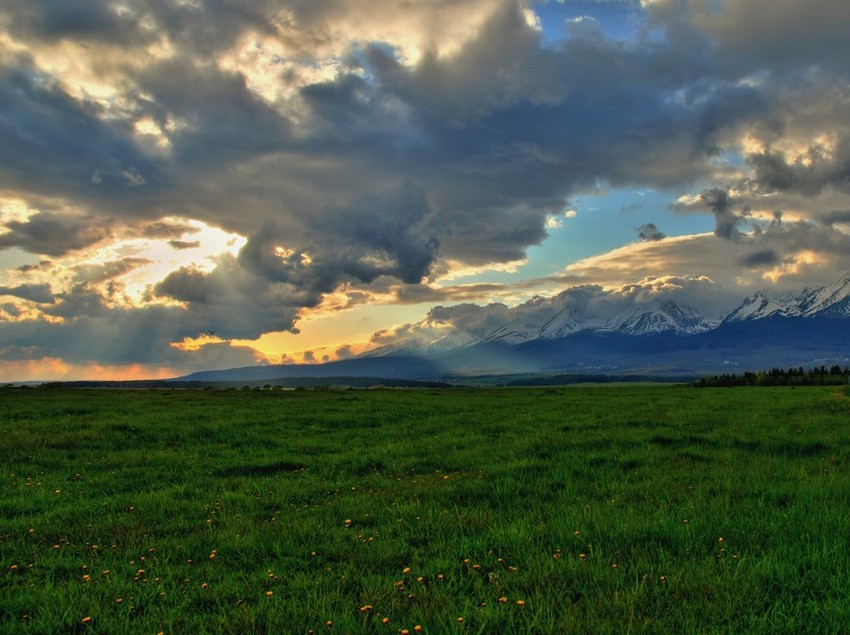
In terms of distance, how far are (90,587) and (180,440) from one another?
15.8m

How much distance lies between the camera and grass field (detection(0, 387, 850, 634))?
5520mm

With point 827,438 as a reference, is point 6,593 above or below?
A: above

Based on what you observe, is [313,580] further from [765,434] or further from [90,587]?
[765,434]

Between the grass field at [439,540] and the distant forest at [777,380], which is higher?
the grass field at [439,540]

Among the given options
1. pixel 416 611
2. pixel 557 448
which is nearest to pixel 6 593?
pixel 416 611

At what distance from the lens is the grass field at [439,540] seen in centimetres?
552

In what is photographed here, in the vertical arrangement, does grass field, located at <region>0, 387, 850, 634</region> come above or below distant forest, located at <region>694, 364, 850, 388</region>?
above

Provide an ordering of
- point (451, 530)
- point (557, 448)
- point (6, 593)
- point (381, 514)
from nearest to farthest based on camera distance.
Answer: point (6, 593)
point (451, 530)
point (381, 514)
point (557, 448)

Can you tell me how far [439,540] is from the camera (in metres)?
8.00

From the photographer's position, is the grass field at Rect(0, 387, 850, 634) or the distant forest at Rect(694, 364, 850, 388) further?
the distant forest at Rect(694, 364, 850, 388)

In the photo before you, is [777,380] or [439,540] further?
[777,380]

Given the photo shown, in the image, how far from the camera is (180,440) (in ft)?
69.6

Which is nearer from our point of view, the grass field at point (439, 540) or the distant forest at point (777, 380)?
the grass field at point (439, 540)

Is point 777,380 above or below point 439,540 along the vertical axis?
below
